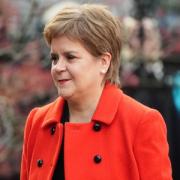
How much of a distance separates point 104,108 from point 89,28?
0.44m

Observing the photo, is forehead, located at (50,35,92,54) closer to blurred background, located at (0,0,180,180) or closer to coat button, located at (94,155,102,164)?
coat button, located at (94,155,102,164)

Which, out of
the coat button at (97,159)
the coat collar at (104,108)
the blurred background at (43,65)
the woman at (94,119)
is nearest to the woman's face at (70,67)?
the woman at (94,119)

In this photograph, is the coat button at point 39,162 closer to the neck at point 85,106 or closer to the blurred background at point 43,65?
the neck at point 85,106

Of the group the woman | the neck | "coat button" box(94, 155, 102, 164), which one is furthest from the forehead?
"coat button" box(94, 155, 102, 164)

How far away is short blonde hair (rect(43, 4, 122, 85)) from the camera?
3941 mm

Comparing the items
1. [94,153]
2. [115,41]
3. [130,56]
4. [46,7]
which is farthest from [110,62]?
[130,56]

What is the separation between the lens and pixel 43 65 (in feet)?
23.6

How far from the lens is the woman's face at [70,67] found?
3916mm

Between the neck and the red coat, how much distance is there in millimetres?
32

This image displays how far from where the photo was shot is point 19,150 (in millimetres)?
7422

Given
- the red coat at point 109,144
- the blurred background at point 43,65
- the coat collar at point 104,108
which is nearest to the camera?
the red coat at point 109,144

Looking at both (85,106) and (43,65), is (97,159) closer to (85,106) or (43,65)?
(85,106)

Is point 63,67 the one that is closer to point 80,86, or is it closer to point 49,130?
point 80,86

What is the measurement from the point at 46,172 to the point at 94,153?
289 millimetres
